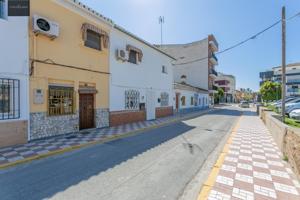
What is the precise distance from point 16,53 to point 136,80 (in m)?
8.34

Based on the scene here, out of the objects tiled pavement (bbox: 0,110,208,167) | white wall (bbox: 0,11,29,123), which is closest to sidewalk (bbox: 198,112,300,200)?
tiled pavement (bbox: 0,110,208,167)

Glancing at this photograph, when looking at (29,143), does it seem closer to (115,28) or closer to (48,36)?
(48,36)

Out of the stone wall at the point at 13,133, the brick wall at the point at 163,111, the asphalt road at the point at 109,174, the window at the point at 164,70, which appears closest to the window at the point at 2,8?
the stone wall at the point at 13,133

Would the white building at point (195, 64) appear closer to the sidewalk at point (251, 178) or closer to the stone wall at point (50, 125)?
the stone wall at point (50, 125)

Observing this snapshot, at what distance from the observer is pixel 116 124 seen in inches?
486

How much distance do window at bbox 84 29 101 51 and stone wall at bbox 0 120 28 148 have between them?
17.1 feet

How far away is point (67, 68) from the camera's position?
916 centimetres

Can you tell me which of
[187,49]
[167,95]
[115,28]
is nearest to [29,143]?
[115,28]

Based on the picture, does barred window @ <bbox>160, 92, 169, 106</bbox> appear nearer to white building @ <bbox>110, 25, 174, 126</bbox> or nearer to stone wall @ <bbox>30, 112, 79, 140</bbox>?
white building @ <bbox>110, 25, 174, 126</bbox>

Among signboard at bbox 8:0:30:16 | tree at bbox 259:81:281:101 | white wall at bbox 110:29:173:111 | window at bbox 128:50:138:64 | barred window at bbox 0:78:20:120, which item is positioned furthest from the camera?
tree at bbox 259:81:281:101

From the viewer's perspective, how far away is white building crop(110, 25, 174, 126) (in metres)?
12.3

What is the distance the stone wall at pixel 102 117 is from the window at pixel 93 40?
367 centimetres

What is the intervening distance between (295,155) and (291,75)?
6836 centimetres

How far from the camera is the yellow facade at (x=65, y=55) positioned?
7848 mm
